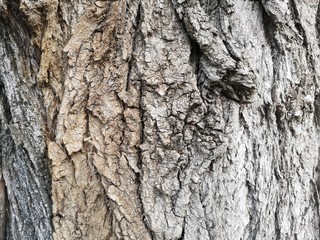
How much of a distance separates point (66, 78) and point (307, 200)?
84cm

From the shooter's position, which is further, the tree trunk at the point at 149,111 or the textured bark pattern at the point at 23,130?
the textured bark pattern at the point at 23,130

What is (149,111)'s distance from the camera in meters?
1.02

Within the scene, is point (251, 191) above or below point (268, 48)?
below

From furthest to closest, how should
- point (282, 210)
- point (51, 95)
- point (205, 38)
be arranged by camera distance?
point (282, 210) < point (51, 95) < point (205, 38)

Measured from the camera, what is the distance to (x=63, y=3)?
1.04 m

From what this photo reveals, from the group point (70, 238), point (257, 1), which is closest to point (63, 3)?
point (257, 1)

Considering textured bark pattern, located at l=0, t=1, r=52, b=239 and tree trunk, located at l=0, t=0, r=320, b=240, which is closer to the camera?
tree trunk, located at l=0, t=0, r=320, b=240

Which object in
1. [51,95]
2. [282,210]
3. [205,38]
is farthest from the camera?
[282,210]

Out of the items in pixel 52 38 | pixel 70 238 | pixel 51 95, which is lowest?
pixel 70 238

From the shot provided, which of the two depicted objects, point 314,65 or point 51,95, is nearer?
point 51,95

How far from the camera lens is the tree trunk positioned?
1.01 m

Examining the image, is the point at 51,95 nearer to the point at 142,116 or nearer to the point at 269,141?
the point at 142,116

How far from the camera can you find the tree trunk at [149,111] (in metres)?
1.01

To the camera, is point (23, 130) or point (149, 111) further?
point (23, 130)
